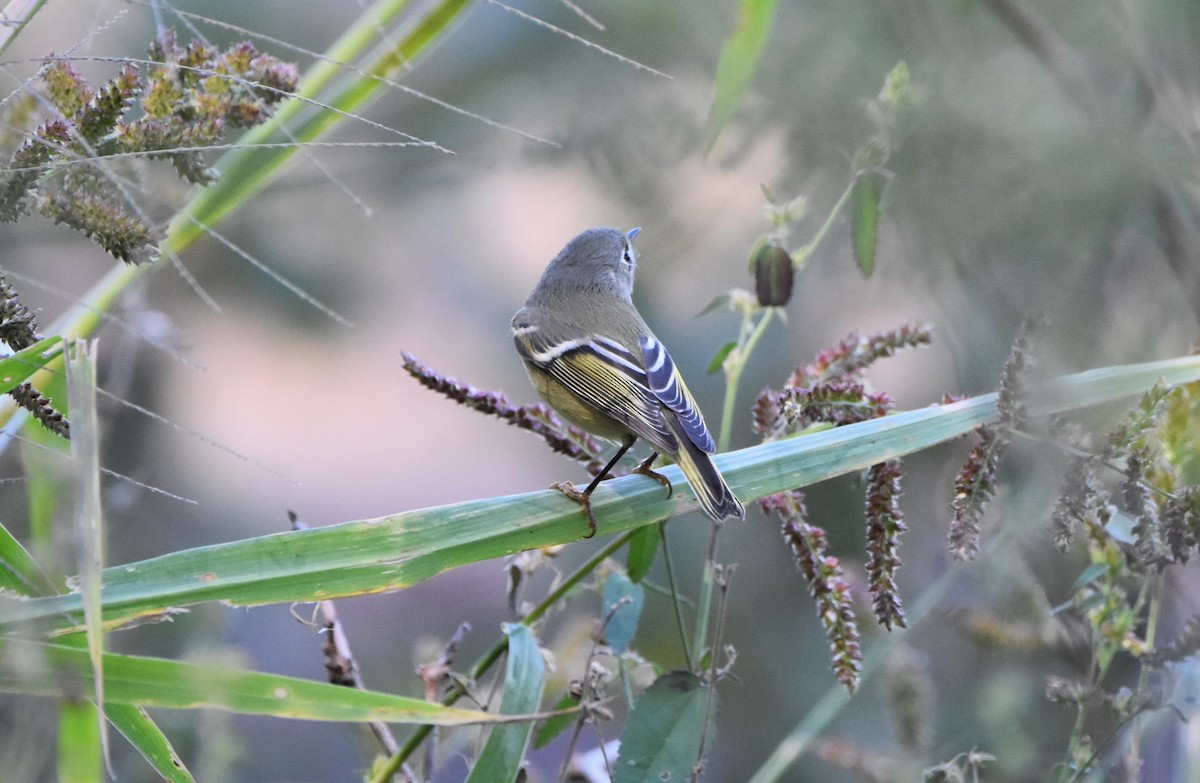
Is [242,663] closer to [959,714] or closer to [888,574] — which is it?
[888,574]

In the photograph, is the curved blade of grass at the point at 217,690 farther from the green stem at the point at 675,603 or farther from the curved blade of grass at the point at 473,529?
the green stem at the point at 675,603

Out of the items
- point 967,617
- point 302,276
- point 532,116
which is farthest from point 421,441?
point 967,617

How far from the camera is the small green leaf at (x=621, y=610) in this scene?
1.40 metres

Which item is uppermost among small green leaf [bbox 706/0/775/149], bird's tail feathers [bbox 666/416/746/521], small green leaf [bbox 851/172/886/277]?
small green leaf [bbox 851/172/886/277]

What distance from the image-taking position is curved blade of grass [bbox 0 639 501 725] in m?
0.92

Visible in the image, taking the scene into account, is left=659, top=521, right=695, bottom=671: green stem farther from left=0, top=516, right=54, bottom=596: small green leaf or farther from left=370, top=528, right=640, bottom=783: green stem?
left=0, top=516, right=54, bottom=596: small green leaf

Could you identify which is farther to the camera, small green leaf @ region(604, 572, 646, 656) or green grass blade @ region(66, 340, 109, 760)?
small green leaf @ region(604, 572, 646, 656)

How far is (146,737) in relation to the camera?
3.33 feet

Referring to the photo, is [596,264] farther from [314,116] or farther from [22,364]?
[22,364]

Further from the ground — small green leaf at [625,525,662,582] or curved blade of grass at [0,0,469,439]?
curved blade of grass at [0,0,469,439]

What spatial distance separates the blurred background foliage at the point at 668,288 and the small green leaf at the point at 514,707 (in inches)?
14.2

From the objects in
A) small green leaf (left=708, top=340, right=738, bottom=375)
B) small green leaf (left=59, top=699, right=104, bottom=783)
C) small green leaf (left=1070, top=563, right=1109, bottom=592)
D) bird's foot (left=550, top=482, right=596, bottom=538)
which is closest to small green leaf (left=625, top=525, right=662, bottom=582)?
bird's foot (left=550, top=482, right=596, bottom=538)

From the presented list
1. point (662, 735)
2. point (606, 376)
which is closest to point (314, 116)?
point (606, 376)

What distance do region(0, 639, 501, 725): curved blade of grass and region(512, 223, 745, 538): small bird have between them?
0.43 metres
